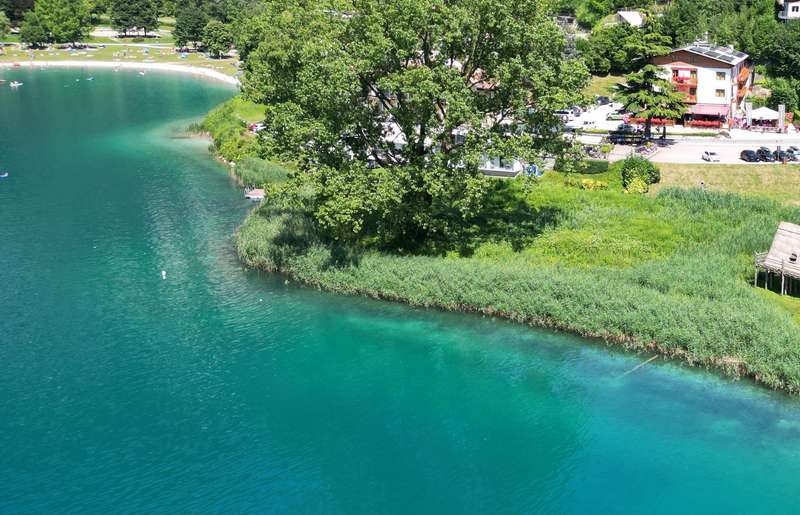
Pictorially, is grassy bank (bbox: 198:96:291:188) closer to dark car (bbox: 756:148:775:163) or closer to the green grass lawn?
dark car (bbox: 756:148:775:163)

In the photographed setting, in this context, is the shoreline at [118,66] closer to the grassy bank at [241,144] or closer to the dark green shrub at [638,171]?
the grassy bank at [241,144]

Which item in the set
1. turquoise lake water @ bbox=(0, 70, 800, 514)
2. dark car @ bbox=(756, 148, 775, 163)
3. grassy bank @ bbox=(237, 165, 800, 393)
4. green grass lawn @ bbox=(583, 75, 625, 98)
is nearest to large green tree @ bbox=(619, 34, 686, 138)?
dark car @ bbox=(756, 148, 775, 163)

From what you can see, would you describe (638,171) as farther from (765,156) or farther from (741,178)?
(765,156)

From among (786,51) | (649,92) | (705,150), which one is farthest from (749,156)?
(786,51)

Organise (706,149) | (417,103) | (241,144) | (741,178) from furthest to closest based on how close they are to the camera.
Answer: (241,144) < (706,149) < (741,178) < (417,103)

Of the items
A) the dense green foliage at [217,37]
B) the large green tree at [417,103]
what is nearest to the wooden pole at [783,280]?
the large green tree at [417,103]

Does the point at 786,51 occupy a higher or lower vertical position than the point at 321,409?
higher

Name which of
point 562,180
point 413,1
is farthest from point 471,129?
point 562,180
